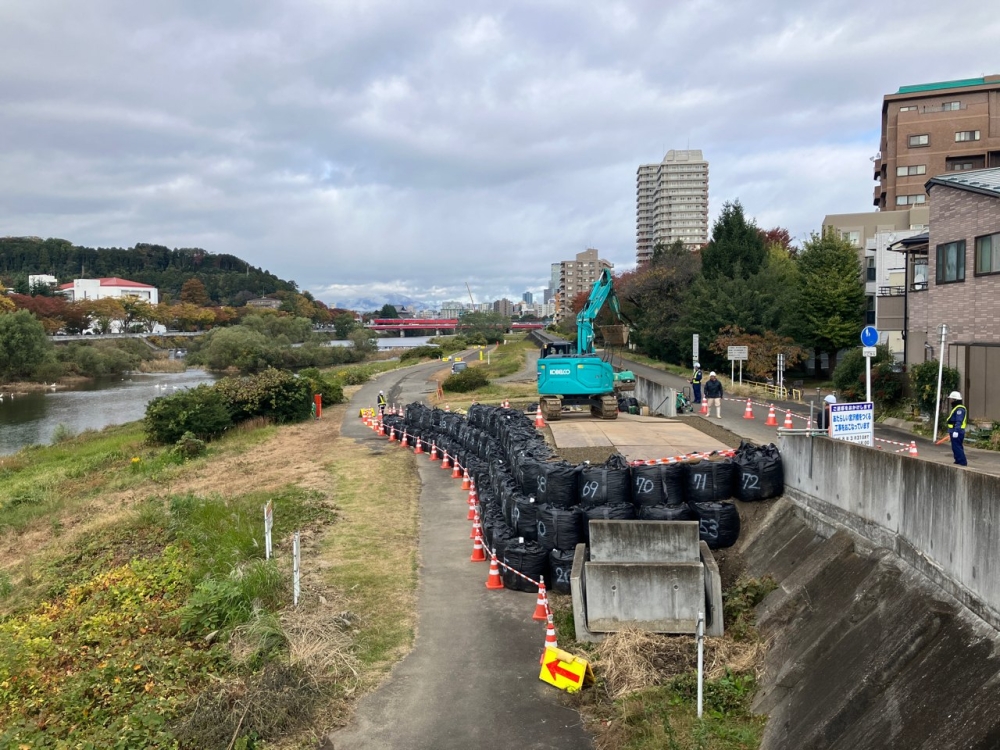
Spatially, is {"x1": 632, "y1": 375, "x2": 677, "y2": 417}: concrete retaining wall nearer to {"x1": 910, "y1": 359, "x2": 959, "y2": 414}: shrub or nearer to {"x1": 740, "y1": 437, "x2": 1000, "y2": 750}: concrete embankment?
{"x1": 910, "y1": 359, "x2": 959, "y2": 414}: shrub

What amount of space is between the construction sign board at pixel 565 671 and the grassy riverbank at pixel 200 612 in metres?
1.95

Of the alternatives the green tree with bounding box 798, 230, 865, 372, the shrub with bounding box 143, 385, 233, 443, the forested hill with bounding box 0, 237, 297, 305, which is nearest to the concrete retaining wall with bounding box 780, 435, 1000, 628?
the shrub with bounding box 143, 385, 233, 443

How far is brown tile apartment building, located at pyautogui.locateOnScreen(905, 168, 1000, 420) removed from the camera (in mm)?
17125

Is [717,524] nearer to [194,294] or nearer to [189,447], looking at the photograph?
[189,447]

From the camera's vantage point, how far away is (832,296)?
1483 inches

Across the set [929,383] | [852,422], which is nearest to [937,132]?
[929,383]

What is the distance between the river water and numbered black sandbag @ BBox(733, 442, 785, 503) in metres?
32.4

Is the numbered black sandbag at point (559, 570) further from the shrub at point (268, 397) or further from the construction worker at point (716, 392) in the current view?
the shrub at point (268, 397)

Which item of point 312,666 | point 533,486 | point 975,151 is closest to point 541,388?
point 533,486

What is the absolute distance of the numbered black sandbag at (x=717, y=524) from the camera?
35.6 feet

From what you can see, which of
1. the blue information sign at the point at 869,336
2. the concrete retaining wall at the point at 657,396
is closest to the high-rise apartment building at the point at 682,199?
the concrete retaining wall at the point at 657,396

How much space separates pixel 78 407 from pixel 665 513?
173ft

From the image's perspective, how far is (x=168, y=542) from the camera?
43.3 feet

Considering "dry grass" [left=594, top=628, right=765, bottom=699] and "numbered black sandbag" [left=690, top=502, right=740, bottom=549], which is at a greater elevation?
"numbered black sandbag" [left=690, top=502, right=740, bottom=549]
